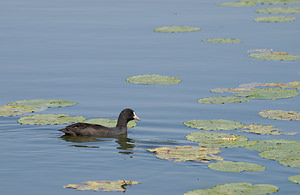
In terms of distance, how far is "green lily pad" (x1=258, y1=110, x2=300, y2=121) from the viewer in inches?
665

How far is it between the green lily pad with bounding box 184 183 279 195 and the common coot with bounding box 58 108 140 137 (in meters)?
4.59

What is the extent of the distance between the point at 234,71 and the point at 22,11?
14981 mm

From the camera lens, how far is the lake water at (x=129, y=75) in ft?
42.8

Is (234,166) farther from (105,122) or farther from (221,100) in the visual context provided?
(221,100)

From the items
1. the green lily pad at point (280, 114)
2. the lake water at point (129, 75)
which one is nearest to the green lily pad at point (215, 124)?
the lake water at point (129, 75)

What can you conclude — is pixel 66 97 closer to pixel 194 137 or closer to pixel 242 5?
pixel 194 137

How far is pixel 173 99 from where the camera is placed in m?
19.0

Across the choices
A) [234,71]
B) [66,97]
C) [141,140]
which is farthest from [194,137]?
[234,71]

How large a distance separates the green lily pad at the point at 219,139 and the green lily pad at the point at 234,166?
4.08 ft

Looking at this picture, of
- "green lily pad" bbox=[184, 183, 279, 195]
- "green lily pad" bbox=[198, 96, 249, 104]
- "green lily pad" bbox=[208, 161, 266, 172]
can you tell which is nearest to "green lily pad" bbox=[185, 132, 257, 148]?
"green lily pad" bbox=[208, 161, 266, 172]

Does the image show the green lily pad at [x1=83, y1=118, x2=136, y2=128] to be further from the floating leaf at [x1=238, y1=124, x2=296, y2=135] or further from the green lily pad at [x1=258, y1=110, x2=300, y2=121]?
the green lily pad at [x1=258, y1=110, x2=300, y2=121]

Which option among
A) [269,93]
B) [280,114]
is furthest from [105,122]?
[269,93]

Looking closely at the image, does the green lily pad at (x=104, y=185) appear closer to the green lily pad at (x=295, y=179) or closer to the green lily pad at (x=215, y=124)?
the green lily pad at (x=295, y=179)

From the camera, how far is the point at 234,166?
43.5ft
